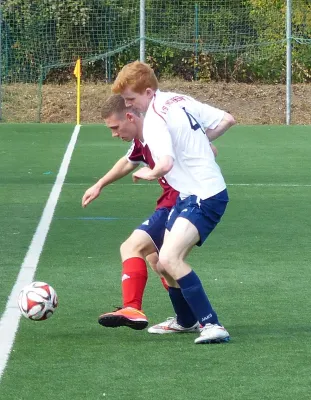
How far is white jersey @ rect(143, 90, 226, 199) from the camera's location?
6.31 meters

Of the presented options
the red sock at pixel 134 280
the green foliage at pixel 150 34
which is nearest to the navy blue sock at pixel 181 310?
the red sock at pixel 134 280

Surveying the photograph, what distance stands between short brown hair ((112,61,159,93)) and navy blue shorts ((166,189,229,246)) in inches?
26.5

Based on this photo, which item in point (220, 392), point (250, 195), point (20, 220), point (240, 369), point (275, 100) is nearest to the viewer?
point (220, 392)

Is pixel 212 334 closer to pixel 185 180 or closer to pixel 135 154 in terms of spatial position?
pixel 185 180

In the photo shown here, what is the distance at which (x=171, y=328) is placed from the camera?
268 inches

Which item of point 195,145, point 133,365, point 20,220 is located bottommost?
point 20,220

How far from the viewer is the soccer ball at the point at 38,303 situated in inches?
265

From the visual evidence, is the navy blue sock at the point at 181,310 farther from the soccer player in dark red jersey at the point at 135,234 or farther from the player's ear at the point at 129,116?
the player's ear at the point at 129,116

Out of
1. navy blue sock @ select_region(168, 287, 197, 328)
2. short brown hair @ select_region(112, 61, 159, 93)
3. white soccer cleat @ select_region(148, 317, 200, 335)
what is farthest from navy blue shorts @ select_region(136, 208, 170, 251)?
short brown hair @ select_region(112, 61, 159, 93)

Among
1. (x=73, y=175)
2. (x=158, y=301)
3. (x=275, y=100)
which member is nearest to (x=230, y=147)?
(x=73, y=175)

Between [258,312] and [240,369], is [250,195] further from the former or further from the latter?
[240,369]

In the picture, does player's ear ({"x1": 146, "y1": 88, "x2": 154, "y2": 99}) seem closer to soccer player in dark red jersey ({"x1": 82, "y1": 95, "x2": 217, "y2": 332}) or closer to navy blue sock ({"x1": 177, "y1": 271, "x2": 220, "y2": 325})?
soccer player in dark red jersey ({"x1": 82, "y1": 95, "x2": 217, "y2": 332})

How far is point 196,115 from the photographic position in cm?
655

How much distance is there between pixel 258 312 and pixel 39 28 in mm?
23490
